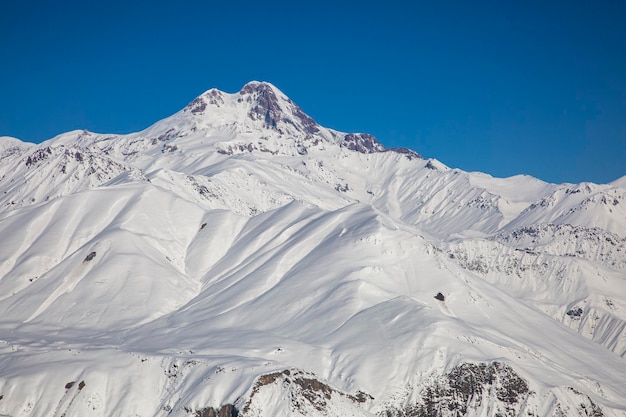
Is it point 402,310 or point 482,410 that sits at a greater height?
point 402,310

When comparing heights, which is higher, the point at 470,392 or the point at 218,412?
the point at 470,392

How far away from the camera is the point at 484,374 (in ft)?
483

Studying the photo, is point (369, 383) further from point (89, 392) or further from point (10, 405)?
point (10, 405)

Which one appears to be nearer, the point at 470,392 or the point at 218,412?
the point at 218,412

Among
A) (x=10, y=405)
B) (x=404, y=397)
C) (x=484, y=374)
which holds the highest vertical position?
(x=484, y=374)

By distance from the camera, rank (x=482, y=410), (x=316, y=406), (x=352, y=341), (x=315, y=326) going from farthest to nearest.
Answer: (x=315, y=326), (x=352, y=341), (x=482, y=410), (x=316, y=406)

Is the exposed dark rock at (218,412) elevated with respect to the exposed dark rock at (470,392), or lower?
lower

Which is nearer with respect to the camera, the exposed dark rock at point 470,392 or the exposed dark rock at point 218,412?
the exposed dark rock at point 218,412

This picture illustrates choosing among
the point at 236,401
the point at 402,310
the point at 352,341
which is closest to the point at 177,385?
the point at 236,401

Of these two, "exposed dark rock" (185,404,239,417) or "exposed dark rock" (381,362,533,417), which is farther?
"exposed dark rock" (381,362,533,417)

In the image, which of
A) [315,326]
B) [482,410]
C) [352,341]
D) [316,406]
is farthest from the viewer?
[315,326]

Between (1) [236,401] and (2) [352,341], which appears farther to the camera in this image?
(2) [352,341]

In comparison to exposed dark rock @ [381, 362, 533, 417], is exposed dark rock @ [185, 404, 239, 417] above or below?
below

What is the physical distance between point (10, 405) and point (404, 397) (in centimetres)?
8187
